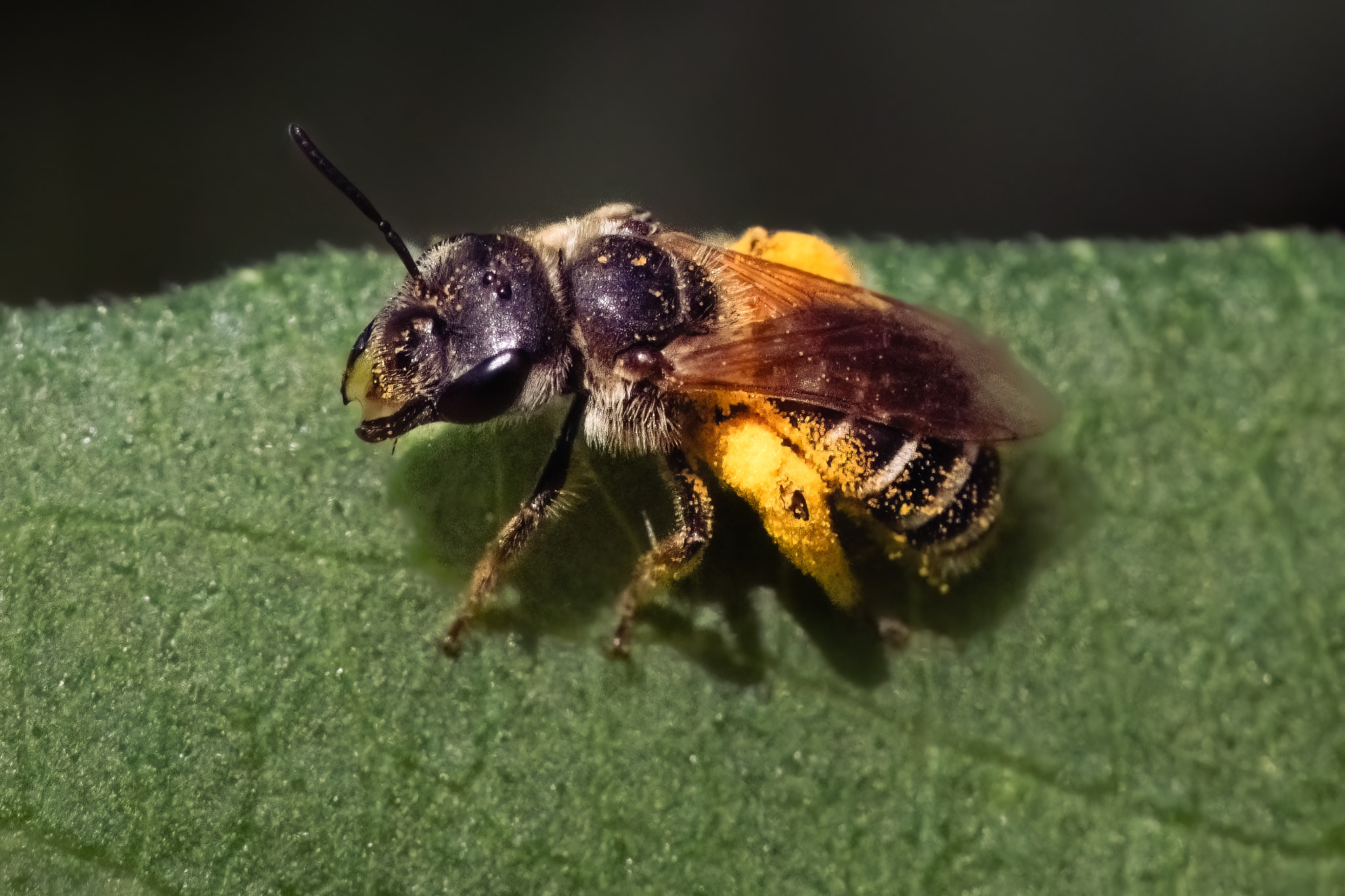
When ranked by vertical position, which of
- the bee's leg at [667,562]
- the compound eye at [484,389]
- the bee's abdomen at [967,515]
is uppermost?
the compound eye at [484,389]

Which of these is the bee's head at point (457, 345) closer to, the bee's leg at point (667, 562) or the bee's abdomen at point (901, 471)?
the bee's leg at point (667, 562)

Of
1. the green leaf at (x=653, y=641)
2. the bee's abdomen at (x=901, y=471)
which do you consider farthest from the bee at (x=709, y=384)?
the green leaf at (x=653, y=641)

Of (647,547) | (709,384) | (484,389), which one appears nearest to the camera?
(484,389)

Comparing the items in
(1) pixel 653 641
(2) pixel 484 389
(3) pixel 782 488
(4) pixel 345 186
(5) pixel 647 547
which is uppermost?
(4) pixel 345 186

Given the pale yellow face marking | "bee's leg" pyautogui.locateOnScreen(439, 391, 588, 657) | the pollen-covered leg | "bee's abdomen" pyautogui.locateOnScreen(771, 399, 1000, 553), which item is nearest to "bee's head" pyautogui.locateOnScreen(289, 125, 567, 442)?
the pale yellow face marking

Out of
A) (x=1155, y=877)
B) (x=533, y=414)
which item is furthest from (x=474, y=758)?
(x=1155, y=877)

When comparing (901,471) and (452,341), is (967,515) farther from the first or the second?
(452,341)

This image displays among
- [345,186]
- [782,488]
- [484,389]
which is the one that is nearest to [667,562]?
[782,488]
